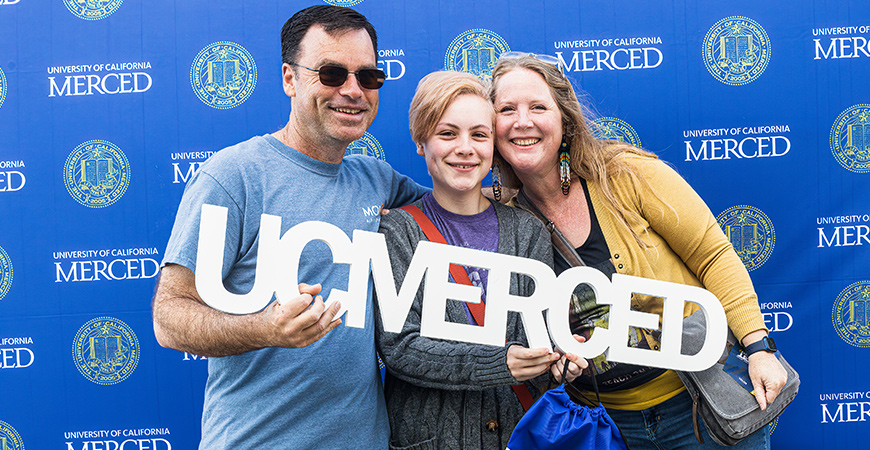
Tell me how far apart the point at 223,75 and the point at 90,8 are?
68 cm

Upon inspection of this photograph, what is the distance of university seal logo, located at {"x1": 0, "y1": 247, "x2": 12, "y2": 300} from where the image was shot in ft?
8.00

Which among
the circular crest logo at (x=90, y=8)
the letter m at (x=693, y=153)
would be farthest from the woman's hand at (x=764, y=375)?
the circular crest logo at (x=90, y=8)

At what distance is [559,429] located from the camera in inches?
53.4

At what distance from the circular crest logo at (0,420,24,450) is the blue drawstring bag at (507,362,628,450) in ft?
8.00

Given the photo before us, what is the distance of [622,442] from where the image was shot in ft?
4.73

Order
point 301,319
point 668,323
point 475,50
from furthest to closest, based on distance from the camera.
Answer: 1. point 475,50
2. point 668,323
3. point 301,319

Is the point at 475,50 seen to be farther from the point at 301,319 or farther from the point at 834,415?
the point at 834,415

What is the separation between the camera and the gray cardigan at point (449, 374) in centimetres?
139

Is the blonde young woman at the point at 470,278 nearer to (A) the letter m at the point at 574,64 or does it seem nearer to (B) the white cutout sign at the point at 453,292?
(B) the white cutout sign at the point at 453,292

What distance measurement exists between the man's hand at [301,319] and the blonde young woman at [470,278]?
1.06 feet

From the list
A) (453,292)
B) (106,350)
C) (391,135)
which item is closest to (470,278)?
(453,292)

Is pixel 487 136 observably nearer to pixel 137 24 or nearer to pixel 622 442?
pixel 622 442

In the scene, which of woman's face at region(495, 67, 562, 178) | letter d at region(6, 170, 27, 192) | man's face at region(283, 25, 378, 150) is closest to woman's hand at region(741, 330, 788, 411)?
woman's face at region(495, 67, 562, 178)

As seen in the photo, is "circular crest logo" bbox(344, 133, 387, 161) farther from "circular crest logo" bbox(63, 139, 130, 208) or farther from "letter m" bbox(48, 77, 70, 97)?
Answer: "letter m" bbox(48, 77, 70, 97)
